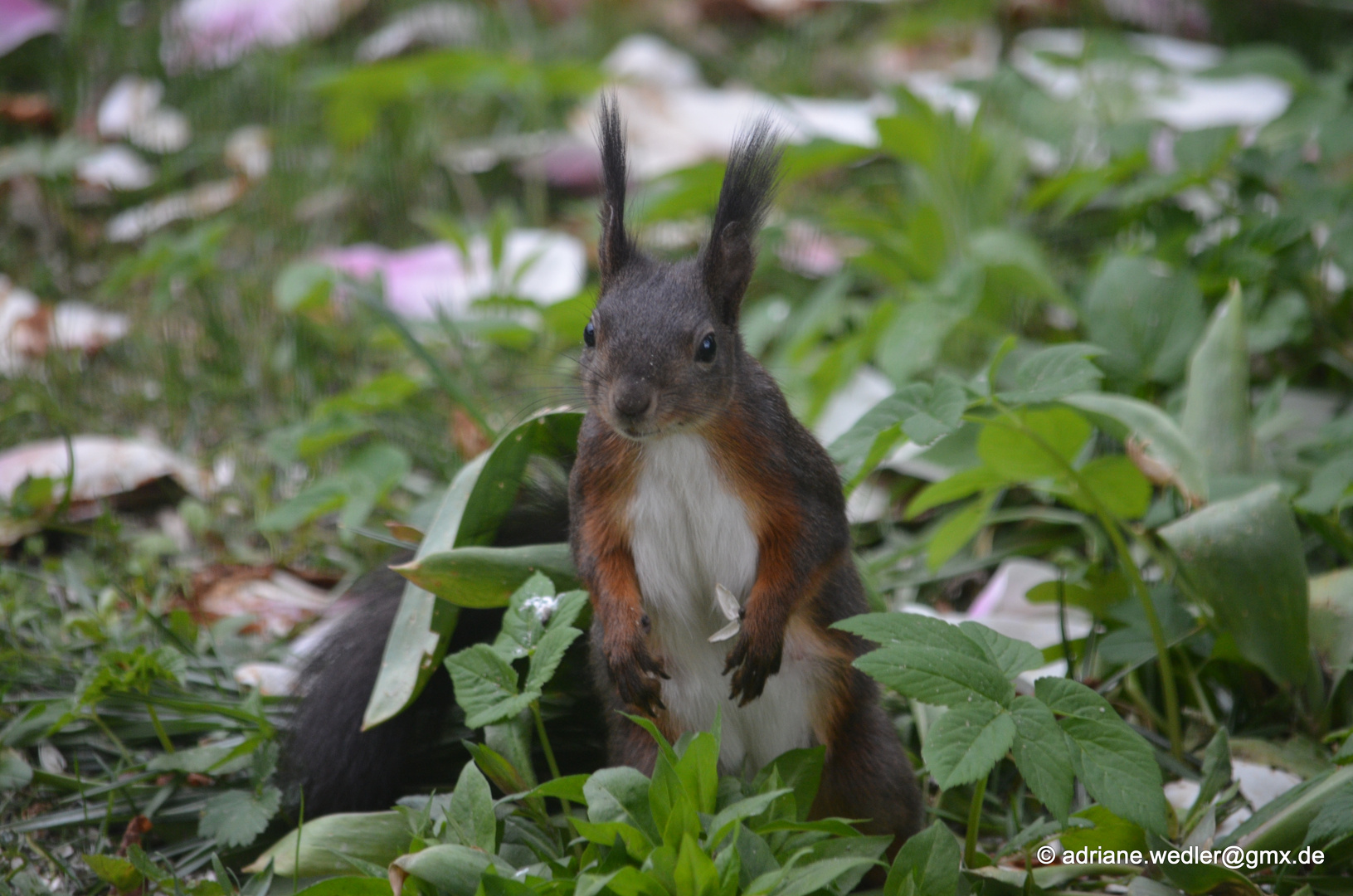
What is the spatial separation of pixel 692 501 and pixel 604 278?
327mm

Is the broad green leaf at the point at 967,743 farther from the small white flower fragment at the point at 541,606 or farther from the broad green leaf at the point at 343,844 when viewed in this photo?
the broad green leaf at the point at 343,844

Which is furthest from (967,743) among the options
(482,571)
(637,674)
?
(482,571)

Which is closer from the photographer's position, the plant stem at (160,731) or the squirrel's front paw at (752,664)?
the squirrel's front paw at (752,664)

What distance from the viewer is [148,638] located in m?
1.92

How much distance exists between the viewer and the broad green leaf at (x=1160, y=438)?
170cm

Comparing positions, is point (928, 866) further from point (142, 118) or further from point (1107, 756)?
point (142, 118)

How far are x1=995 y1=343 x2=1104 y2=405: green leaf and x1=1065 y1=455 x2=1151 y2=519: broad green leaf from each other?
1.09 ft

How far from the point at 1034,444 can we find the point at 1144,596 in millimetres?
268

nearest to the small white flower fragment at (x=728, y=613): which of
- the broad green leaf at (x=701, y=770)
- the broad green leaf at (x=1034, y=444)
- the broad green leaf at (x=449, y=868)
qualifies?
the broad green leaf at (x=701, y=770)

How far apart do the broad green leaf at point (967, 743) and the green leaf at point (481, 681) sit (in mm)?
473

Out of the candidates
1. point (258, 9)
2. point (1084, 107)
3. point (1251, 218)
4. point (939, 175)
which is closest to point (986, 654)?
point (1251, 218)

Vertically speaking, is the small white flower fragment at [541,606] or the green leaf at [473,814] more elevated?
the small white flower fragment at [541,606]

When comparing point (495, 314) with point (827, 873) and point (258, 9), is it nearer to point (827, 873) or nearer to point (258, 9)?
point (827, 873)

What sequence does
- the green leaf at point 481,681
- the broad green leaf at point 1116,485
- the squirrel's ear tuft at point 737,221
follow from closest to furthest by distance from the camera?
the green leaf at point 481,681 → the squirrel's ear tuft at point 737,221 → the broad green leaf at point 1116,485
